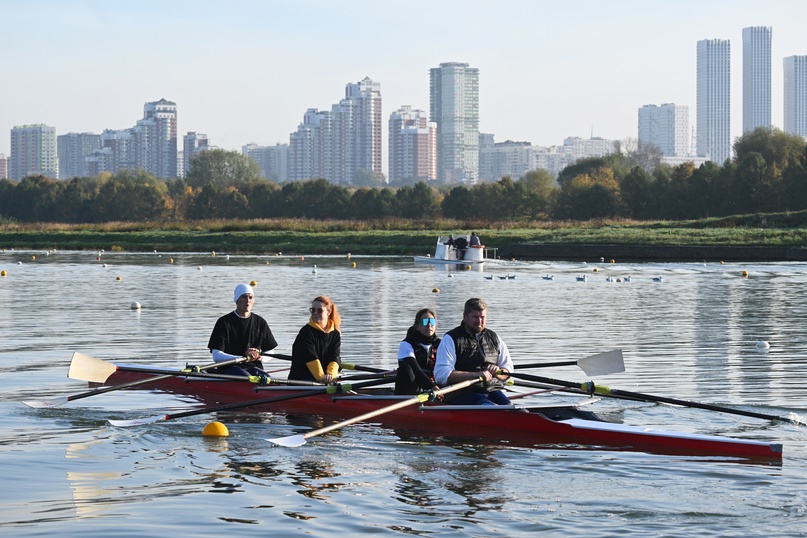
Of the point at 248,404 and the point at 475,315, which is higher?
the point at 475,315

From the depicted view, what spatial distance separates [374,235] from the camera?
221ft

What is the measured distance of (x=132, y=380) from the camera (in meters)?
14.3

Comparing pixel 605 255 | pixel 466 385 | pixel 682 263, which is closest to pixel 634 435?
pixel 466 385

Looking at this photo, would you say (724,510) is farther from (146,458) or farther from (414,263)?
(414,263)

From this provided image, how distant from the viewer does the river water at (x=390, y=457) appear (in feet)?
26.9

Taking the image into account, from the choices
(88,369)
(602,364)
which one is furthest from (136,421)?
(602,364)

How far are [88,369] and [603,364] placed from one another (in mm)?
6128

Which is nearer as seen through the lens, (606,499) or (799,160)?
(606,499)

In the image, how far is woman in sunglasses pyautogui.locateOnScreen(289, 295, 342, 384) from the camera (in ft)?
40.8

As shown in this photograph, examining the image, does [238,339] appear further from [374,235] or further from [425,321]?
[374,235]

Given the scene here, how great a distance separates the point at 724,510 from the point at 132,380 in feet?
27.5

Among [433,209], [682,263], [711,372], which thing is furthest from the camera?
[433,209]

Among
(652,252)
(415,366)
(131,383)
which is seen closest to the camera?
(415,366)

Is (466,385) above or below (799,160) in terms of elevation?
below
